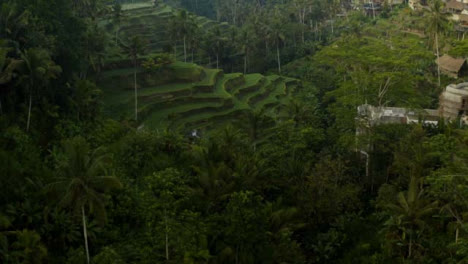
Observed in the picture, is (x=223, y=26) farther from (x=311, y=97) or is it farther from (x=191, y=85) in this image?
(x=311, y=97)

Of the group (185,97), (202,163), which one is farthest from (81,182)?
(185,97)

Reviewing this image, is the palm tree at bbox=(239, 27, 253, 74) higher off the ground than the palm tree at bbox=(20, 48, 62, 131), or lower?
lower

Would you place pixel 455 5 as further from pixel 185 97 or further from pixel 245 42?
pixel 185 97

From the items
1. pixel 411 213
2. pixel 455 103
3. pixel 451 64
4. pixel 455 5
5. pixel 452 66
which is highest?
pixel 455 5

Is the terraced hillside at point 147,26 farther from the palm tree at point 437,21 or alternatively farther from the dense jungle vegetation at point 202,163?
the palm tree at point 437,21

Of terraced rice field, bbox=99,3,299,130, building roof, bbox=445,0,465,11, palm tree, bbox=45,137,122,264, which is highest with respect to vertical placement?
building roof, bbox=445,0,465,11

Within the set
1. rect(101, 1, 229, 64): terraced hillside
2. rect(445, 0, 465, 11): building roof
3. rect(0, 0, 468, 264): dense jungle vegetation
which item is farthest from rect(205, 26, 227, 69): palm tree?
rect(445, 0, 465, 11): building roof

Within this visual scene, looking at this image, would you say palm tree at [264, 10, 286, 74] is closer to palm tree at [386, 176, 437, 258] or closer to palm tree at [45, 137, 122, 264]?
palm tree at [386, 176, 437, 258]
